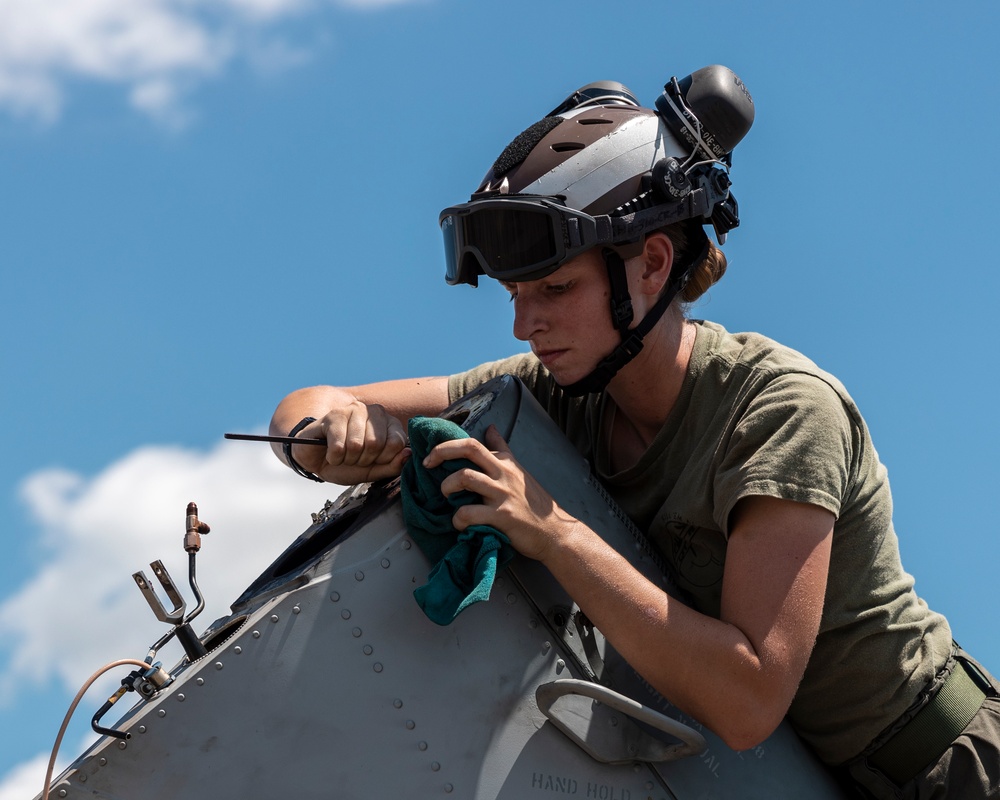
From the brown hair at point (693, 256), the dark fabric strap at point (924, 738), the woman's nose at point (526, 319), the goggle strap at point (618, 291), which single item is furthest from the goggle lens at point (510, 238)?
the dark fabric strap at point (924, 738)

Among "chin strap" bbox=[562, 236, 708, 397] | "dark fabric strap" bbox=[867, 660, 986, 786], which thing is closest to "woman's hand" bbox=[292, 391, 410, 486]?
"chin strap" bbox=[562, 236, 708, 397]

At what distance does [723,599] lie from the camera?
10.9ft

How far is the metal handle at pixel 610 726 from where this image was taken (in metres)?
3.21

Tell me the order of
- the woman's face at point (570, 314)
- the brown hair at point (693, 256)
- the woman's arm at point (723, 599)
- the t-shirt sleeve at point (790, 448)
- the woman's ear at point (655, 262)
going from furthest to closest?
the brown hair at point (693, 256)
the woman's ear at point (655, 262)
the woman's face at point (570, 314)
the t-shirt sleeve at point (790, 448)
the woman's arm at point (723, 599)

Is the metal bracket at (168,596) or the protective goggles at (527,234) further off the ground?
the protective goggles at (527,234)

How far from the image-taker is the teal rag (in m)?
3.05

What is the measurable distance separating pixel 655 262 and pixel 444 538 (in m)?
1.20

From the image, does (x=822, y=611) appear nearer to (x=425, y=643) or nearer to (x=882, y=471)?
(x=882, y=471)

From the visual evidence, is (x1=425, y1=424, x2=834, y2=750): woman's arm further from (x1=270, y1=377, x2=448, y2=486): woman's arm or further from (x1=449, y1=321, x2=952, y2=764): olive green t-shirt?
(x1=270, y1=377, x2=448, y2=486): woman's arm

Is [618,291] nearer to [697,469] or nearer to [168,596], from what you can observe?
[697,469]

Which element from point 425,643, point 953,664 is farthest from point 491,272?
point 953,664

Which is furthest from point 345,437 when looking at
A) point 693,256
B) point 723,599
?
point 693,256

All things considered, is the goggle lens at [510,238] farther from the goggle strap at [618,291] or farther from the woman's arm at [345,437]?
the woman's arm at [345,437]

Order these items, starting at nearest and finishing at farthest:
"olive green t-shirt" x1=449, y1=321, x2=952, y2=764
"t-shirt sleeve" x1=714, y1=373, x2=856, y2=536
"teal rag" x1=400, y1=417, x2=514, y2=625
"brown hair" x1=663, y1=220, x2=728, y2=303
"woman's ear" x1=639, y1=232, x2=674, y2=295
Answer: "teal rag" x1=400, y1=417, x2=514, y2=625
"t-shirt sleeve" x1=714, y1=373, x2=856, y2=536
"olive green t-shirt" x1=449, y1=321, x2=952, y2=764
"woman's ear" x1=639, y1=232, x2=674, y2=295
"brown hair" x1=663, y1=220, x2=728, y2=303
